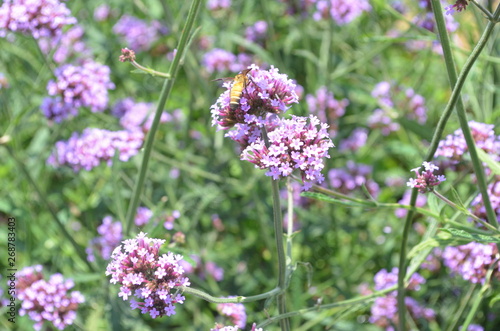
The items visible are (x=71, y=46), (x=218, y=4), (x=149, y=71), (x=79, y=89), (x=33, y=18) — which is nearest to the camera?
(x=149, y=71)

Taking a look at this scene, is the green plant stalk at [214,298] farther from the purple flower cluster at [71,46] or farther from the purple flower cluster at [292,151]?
the purple flower cluster at [71,46]

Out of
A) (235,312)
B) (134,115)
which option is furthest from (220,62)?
(235,312)

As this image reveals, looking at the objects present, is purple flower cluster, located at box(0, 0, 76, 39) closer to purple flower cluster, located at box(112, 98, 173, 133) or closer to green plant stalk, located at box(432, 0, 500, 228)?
purple flower cluster, located at box(112, 98, 173, 133)

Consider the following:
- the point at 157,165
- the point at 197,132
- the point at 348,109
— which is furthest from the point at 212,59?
the point at 348,109

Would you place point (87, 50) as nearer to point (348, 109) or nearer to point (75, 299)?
point (348, 109)

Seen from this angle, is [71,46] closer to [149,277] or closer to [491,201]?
[149,277]

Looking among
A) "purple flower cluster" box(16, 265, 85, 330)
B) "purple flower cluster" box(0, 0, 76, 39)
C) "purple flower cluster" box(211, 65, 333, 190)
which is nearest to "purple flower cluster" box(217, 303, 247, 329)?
"purple flower cluster" box(16, 265, 85, 330)

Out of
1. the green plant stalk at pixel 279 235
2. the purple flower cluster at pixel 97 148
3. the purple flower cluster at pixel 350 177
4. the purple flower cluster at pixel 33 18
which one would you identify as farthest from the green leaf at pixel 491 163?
the purple flower cluster at pixel 33 18

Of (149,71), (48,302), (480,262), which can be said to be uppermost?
(480,262)
